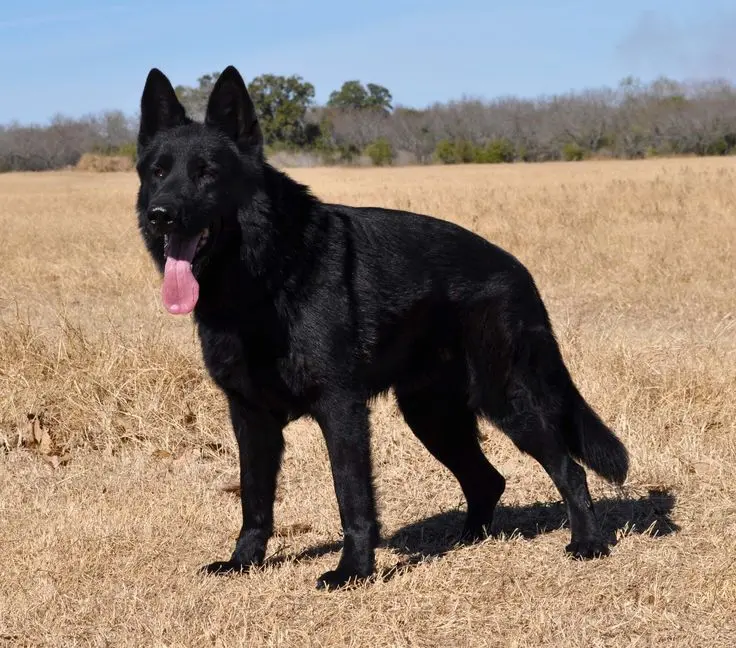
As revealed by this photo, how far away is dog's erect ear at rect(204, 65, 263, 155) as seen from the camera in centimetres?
408

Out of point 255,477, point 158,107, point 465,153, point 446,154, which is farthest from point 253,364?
point 446,154

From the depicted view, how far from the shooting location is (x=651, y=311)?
415 inches

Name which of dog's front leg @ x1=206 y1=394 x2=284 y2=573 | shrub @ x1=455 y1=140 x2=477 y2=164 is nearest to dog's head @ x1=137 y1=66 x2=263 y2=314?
dog's front leg @ x1=206 y1=394 x2=284 y2=573

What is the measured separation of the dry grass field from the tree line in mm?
49320

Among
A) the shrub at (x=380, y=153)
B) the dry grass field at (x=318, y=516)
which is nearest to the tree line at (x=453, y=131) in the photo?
the shrub at (x=380, y=153)

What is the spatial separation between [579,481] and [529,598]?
79cm

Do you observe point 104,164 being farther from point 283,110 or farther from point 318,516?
point 318,516

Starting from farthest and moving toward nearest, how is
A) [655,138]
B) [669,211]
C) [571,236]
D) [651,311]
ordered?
[655,138] < [669,211] < [571,236] < [651,311]

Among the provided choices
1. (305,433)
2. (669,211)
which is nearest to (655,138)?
(669,211)

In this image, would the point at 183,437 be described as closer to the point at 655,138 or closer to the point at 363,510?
the point at 363,510

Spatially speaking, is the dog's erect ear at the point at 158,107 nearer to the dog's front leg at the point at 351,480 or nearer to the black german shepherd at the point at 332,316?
the black german shepherd at the point at 332,316

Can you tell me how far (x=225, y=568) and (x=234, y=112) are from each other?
1901mm

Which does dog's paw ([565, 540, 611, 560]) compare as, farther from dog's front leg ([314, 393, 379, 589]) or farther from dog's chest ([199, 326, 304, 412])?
dog's chest ([199, 326, 304, 412])

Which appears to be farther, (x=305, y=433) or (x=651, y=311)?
(x=651, y=311)
